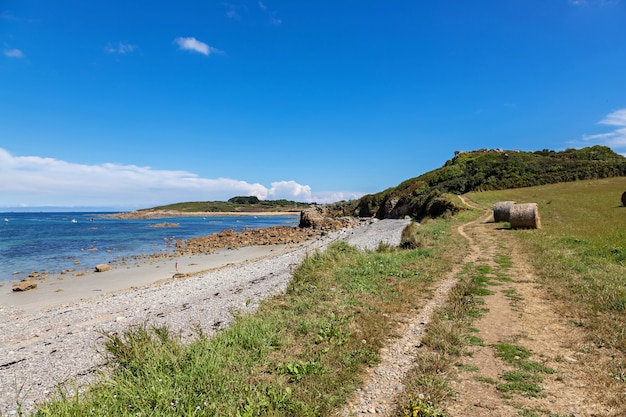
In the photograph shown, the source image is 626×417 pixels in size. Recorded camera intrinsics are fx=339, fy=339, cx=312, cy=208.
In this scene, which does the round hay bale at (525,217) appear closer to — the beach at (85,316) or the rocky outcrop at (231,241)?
the beach at (85,316)

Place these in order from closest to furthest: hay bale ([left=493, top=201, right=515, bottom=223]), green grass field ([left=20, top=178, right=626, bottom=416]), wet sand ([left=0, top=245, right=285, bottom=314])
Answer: green grass field ([left=20, top=178, right=626, bottom=416]), wet sand ([left=0, top=245, right=285, bottom=314]), hay bale ([left=493, top=201, right=515, bottom=223])

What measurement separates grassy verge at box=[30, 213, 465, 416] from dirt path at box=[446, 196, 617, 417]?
1.67m

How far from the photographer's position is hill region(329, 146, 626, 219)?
55441mm

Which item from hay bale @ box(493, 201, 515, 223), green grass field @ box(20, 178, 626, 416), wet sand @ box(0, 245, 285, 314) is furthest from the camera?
hay bale @ box(493, 201, 515, 223)

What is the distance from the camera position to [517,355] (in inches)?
237

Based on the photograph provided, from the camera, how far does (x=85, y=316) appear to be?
1390 centimetres

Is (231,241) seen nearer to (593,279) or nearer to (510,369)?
(593,279)

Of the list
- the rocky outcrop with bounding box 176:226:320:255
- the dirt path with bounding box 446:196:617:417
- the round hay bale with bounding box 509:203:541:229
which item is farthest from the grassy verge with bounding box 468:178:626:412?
the rocky outcrop with bounding box 176:226:320:255

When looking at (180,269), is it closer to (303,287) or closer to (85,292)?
(85,292)

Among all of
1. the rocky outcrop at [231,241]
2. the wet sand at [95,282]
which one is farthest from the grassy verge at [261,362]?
the rocky outcrop at [231,241]

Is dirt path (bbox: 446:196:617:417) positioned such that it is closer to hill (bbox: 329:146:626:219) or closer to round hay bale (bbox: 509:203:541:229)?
round hay bale (bbox: 509:203:541:229)

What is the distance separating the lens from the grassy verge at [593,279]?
5.55 meters

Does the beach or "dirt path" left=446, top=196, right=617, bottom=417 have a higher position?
"dirt path" left=446, top=196, right=617, bottom=417

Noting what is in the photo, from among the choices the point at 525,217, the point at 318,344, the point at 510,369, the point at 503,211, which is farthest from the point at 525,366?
the point at 503,211
